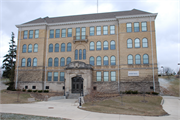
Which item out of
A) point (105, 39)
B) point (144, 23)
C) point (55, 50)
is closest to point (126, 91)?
point (105, 39)

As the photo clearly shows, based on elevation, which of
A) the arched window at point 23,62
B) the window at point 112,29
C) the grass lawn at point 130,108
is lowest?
the grass lawn at point 130,108

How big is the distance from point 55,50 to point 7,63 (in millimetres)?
15738

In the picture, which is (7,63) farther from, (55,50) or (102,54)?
(102,54)

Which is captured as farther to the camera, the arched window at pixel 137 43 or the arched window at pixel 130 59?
the arched window at pixel 137 43

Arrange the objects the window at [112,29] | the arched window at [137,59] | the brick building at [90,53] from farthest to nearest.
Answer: the window at [112,29] → the arched window at [137,59] → the brick building at [90,53]

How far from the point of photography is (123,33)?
31.4m

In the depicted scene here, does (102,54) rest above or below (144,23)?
below

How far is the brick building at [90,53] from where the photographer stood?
1166 inches

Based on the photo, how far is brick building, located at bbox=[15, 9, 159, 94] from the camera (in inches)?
1166

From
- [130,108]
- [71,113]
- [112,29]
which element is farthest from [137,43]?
[71,113]

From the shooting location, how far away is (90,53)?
108ft

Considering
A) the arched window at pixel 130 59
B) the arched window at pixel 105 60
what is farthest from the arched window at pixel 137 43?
the arched window at pixel 105 60

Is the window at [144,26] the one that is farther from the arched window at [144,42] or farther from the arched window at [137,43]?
the arched window at [137,43]

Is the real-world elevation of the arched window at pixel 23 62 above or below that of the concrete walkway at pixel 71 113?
above
